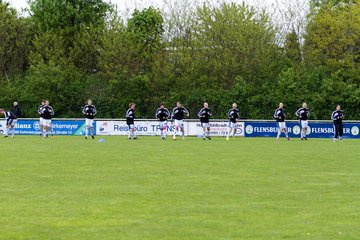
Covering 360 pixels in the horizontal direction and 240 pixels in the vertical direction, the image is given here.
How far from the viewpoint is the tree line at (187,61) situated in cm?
6238

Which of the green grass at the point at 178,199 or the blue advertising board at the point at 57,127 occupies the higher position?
the blue advertising board at the point at 57,127

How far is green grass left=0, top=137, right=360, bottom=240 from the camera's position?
436 inches

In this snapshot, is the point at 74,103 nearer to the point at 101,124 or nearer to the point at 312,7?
the point at 101,124

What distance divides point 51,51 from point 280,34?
18521 millimetres

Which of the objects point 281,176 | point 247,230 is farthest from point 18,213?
point 281,176

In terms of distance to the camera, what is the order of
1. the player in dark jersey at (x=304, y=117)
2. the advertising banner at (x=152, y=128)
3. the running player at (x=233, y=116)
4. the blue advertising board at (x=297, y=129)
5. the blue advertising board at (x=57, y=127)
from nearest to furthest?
the player in dark jersey at (x=304, y=117) < the running player at (x=233, y=116) < the blue advertising board at (x=297, y=129) < the advertising banner at (x=152, y=128) < the blue advertising board at (x=57, y=127)

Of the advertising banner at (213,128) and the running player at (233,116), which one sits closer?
the running player at (233,116)

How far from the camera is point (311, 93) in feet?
202

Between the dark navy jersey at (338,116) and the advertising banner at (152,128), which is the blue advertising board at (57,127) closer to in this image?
the advertising banner at (152,128)

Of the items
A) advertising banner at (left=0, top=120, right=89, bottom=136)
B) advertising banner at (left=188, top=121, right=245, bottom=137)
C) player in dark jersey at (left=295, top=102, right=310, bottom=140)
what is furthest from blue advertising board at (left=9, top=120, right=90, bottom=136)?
player in dark jersey at (left=295, top=102, right=310, bottom=140)

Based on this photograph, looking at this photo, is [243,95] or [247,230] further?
[243,95]

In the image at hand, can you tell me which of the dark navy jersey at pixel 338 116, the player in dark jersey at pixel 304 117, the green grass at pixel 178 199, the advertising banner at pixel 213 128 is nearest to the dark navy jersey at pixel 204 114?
the player in dark jersey at pixel 304 117

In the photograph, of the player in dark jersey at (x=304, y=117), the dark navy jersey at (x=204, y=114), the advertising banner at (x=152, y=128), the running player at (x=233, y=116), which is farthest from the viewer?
the advertising banner at (x=152, y=128)

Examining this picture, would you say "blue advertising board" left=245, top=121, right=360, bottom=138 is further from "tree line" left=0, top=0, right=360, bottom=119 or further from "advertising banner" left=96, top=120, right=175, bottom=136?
"tree line" left=0, top=0, right=360, bottom=119
